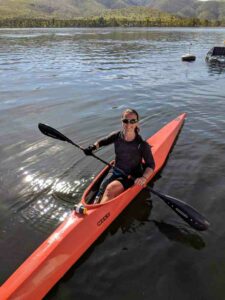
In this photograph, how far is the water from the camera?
21.4 feet

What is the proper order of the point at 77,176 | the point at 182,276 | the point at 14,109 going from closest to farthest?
the point at 182,276, the point at 77,176, the point at 14,109

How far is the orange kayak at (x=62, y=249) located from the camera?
562 centimetres

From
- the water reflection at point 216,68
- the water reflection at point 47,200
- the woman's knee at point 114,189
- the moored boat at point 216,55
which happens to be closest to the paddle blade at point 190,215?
the woman's knee at point 114,189

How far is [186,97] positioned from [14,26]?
14115 centimetres

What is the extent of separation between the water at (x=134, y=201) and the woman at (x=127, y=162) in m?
0.76

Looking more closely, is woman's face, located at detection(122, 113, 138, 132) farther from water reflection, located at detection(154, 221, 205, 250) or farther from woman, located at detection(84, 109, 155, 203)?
water reflection, located at detection(154, 221, 205, 250)

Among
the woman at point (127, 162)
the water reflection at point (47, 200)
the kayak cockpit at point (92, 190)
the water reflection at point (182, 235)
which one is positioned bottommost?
the water reflection at point (182, 235)

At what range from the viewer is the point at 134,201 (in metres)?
8.95

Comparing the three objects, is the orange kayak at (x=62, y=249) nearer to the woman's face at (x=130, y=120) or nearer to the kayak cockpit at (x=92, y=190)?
the kayak cockpit at (x=92, y=190)

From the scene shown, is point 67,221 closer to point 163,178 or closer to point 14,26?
point 163,178

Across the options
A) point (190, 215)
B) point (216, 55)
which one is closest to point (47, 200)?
point (190, 215)

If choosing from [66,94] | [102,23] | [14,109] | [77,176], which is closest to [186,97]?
[66,94]

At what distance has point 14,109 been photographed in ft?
55.3

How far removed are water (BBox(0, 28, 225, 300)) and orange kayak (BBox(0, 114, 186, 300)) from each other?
10.6 inches
